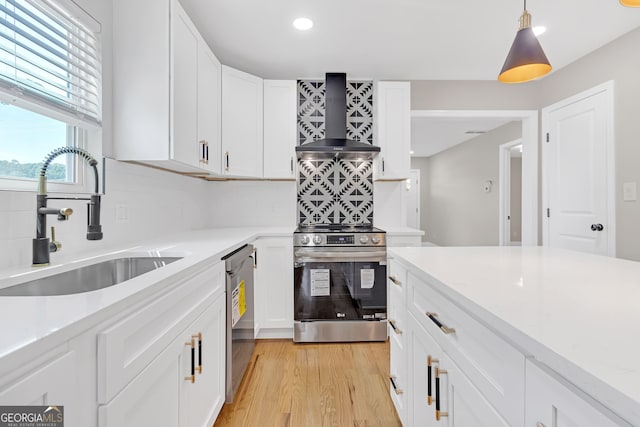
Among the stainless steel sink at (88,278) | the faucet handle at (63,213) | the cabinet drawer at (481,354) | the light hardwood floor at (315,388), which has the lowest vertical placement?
the light hardwood floor at (315,388)

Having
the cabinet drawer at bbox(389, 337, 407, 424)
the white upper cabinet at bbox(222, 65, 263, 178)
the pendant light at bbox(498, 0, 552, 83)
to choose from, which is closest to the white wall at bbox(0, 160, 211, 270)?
the white upper cabinet at bbox(222, 65, 263, 178)

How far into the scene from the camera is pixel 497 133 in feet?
17.1

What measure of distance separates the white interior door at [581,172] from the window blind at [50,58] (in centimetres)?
378

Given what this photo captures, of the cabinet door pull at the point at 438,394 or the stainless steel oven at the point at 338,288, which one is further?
the stainless steel oven at the point at 338,288

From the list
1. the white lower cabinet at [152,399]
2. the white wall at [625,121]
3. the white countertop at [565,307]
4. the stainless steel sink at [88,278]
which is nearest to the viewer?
the white countertop at [565,307]

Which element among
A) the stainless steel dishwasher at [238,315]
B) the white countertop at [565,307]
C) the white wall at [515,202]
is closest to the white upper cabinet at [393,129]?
the stainless steel dishwasher at [238,315]

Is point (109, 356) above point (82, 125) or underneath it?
underneath

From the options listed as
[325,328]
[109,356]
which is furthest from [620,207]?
[109,356]

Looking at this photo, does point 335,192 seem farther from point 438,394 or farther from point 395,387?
point 438,394

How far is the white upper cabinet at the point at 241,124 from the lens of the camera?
257cm

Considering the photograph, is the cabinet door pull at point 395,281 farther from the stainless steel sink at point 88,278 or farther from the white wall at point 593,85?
the white wall at point 593,85

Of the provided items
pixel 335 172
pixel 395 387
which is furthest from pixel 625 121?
pixel 395 387

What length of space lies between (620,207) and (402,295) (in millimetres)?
2396

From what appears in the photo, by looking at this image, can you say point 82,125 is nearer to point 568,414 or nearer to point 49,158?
point 49,158
